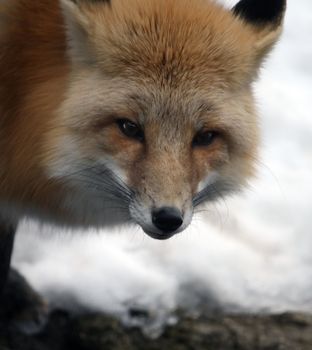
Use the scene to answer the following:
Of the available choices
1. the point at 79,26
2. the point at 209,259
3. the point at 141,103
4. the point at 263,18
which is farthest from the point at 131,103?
the point at 209,259

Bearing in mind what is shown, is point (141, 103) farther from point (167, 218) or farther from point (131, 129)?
point (167, 218)

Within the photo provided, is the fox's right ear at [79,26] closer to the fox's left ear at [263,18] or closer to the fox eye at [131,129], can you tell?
the fox eye at [131,129]

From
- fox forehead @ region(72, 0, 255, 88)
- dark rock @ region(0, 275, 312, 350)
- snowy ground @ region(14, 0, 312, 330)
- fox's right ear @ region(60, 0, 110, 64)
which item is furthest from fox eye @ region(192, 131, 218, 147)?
dark rock @ region(0, 275, 312, 350)

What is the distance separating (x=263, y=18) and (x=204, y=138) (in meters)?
0.67

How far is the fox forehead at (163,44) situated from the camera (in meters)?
2.99

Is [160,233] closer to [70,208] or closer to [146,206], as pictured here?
[146,206]

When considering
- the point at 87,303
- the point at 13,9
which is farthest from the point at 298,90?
the point at 13,9

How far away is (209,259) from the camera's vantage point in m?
4.35

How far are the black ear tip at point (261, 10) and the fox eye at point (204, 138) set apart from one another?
609mm

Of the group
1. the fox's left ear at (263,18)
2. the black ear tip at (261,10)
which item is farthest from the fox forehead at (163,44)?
the black ear tip at (261,10)

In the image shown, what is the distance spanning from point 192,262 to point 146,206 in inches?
58.5

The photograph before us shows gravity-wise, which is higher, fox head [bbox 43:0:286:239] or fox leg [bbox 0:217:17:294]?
fox head [bbox 43:0:286:239]

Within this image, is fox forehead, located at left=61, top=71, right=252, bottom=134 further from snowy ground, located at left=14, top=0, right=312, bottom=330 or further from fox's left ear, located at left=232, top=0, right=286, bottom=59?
snowy ground, located at left=14, top=0, right=312, bottom=330

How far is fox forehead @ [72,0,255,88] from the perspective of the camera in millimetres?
2986
